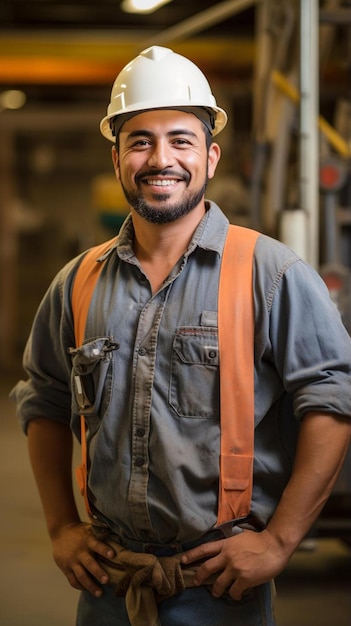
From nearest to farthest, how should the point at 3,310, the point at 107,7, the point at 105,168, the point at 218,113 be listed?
the point at 218,113
the point at 107,7
the point at 3,310
the point at 105,168

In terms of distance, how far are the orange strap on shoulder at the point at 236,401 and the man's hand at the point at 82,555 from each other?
1.02 ft

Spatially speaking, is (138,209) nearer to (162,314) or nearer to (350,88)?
(162,314)

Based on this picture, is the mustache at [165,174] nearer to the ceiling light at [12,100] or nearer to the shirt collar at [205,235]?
the shirt collar at [205,235]

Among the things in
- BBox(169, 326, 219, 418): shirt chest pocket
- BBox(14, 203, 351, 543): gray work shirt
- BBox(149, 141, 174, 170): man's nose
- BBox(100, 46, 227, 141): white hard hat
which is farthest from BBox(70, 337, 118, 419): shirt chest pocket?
BBox(100, 46, 227, 141): white hard hat

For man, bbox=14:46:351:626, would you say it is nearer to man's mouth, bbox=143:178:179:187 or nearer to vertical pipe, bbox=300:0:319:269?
man's mouth, bbox=143:178:179:187

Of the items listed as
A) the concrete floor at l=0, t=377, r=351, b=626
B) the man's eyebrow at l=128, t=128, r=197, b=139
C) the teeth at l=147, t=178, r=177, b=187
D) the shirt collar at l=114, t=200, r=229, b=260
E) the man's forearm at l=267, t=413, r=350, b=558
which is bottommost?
the concrete floor at l=0, t=377, r=351, b=626

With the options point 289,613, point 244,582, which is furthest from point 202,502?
point 289,613

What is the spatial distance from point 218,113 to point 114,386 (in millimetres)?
693

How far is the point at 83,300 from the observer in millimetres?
2172

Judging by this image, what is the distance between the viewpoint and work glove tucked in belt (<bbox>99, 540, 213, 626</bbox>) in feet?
6.59

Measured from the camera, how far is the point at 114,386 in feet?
6.82

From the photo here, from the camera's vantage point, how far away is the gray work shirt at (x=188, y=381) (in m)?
1.97

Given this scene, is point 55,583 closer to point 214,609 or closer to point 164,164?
point 214,609

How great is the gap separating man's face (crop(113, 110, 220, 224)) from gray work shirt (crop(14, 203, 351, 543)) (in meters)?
0.09
